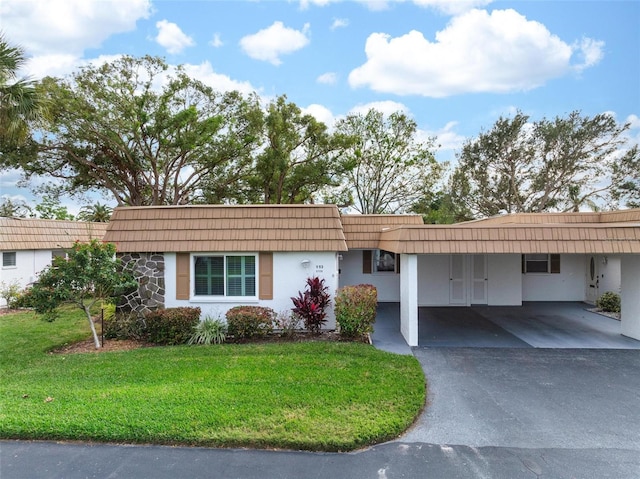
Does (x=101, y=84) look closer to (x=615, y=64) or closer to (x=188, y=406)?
(x=188, y=406)

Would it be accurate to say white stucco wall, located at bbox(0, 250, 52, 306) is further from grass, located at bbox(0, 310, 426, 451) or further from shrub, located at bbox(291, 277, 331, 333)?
shrub, located at bbox(291, 277, 331, 333)

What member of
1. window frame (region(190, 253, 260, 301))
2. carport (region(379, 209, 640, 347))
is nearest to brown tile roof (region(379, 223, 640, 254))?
carport (region(379, 209, 640, 347))

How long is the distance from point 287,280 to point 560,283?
1110cm

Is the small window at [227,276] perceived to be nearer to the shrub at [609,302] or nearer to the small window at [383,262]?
the small window at [383,262]

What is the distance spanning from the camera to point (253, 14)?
12867 millimetres

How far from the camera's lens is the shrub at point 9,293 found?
539 inches

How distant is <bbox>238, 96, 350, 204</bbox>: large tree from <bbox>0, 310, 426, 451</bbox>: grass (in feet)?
51.2

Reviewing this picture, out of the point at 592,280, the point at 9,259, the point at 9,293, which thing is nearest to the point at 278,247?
the point at 9,293

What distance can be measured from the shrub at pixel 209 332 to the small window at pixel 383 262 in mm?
7116

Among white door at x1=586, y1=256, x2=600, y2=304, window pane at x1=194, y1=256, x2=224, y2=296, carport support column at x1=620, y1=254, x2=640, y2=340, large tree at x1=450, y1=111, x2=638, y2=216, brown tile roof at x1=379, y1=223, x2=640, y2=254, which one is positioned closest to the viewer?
brown tile roof at x1=379, y1=223, x2=640, y2=254

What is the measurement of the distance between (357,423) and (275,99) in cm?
2082

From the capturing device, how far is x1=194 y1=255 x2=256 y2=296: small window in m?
9.62

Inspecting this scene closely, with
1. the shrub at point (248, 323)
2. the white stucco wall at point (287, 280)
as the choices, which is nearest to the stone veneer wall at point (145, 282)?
the white stucco wall at point (287, 280)

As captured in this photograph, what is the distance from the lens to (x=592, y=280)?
1349 centimetres
